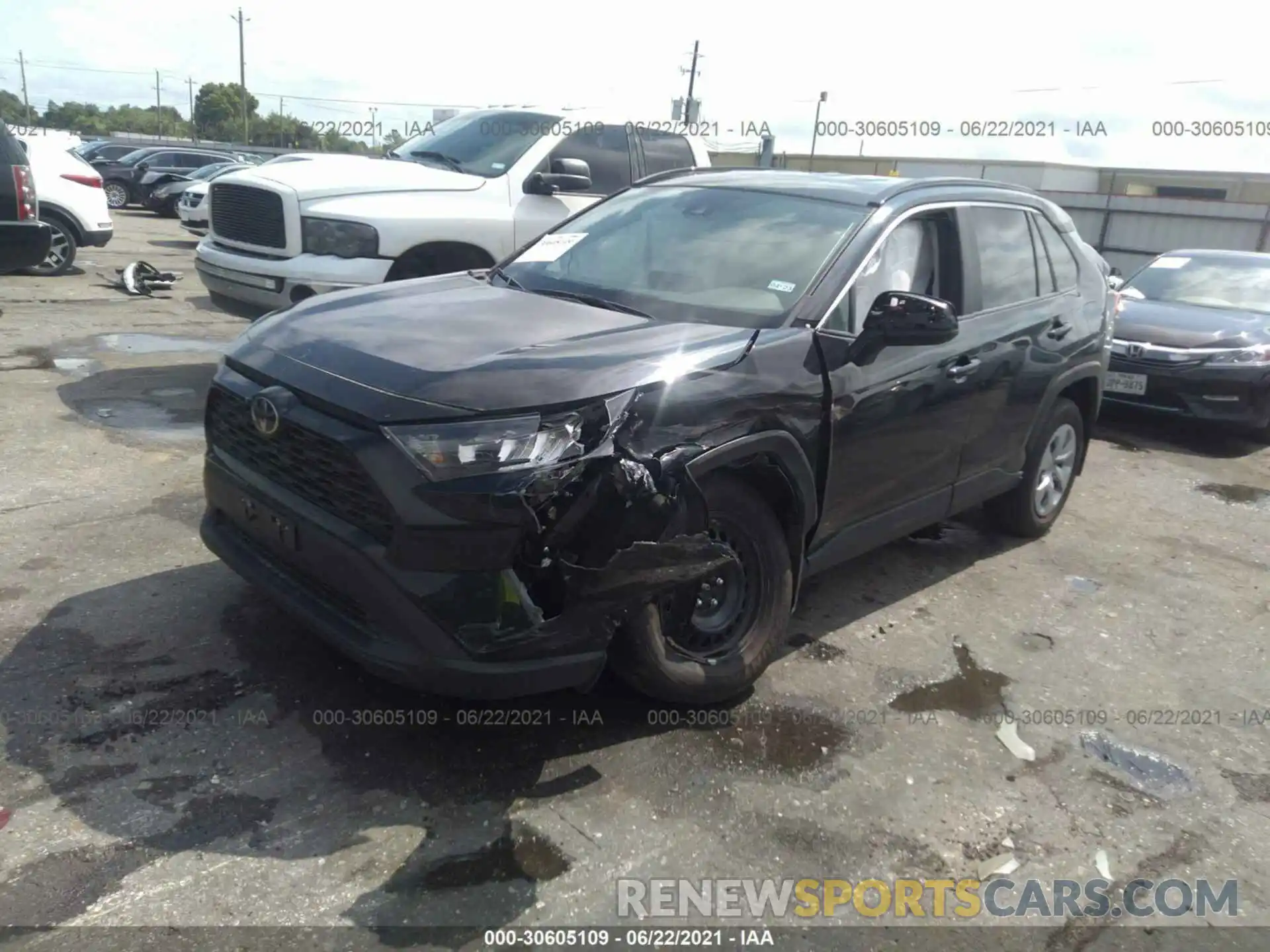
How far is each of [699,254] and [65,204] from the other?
35.4 ft

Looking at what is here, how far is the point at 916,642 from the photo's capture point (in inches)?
169

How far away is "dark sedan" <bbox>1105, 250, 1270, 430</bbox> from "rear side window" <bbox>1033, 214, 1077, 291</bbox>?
3.27m

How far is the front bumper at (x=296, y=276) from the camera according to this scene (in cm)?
639

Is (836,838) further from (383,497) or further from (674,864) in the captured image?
(383,497)

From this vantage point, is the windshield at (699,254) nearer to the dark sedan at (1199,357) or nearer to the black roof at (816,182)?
the black roof at (816,182)

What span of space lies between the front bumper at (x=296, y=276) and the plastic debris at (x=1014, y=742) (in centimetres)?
456

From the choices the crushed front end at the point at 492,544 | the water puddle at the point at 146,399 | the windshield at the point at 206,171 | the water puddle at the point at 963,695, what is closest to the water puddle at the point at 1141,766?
the water puddle at the point at 963,695

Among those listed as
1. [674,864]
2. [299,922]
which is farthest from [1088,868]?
[299,922]

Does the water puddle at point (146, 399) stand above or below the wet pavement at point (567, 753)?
above

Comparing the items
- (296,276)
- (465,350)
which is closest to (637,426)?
(465,350)

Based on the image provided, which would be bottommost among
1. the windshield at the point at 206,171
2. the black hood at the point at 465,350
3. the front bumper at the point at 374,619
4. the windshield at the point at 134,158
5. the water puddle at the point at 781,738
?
the water puddle at the point at 781,738

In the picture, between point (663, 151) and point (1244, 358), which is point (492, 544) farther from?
point (1244, 358)

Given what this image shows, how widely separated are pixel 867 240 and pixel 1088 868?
231cm

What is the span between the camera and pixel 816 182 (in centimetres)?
441
